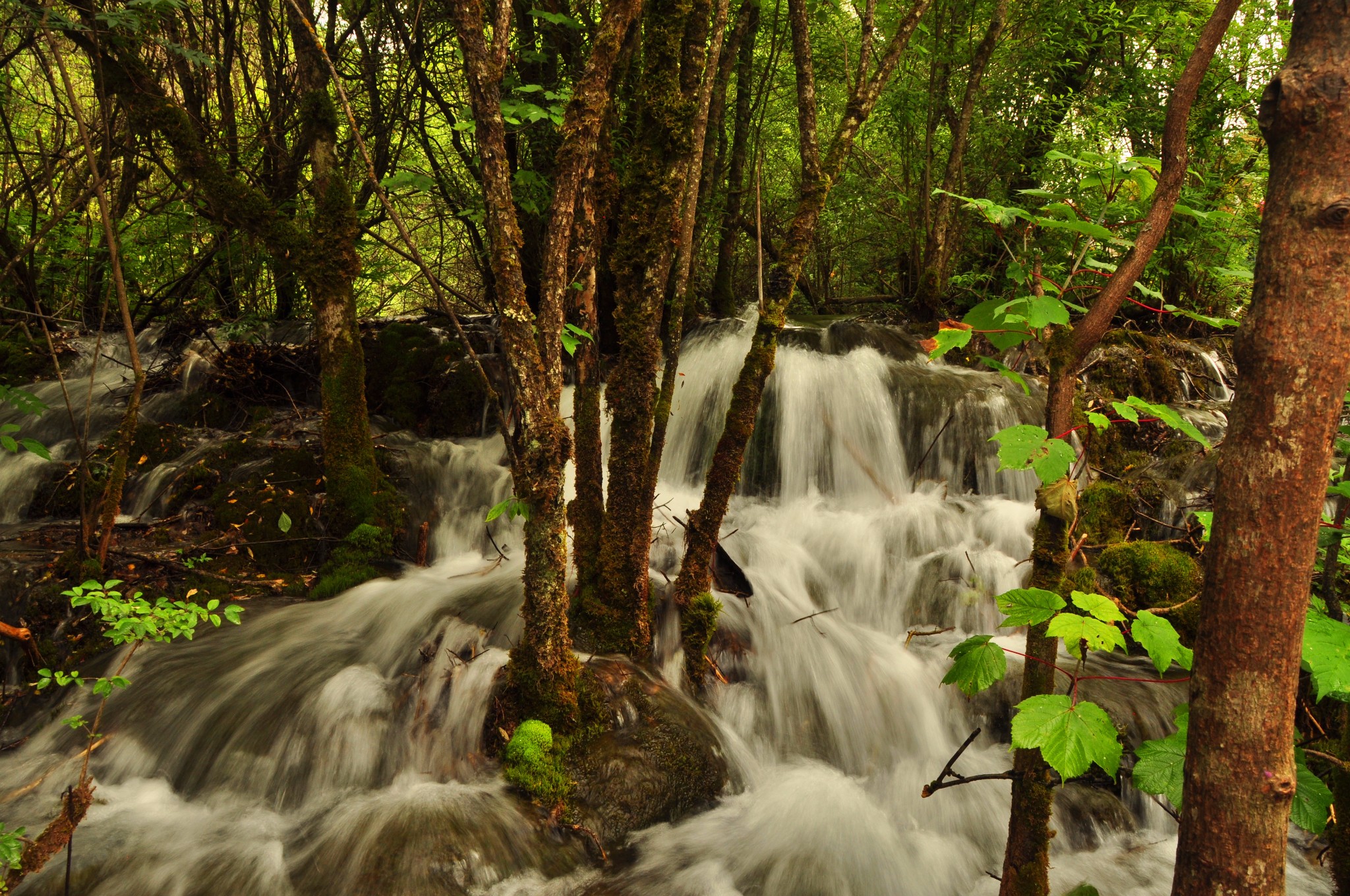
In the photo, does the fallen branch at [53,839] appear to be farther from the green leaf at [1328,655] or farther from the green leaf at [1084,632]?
the green leaf at [1328,655]

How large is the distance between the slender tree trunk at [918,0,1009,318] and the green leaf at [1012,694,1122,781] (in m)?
7.18

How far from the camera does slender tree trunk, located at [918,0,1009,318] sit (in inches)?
317

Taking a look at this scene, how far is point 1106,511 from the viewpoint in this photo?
5.97m

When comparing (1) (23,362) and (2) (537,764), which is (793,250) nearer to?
(2) (537,764)

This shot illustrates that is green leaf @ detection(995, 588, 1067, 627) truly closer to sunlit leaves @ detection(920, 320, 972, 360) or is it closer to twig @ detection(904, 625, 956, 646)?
Answer: sunlit leaves @ detection(920, 320, 972, 360)

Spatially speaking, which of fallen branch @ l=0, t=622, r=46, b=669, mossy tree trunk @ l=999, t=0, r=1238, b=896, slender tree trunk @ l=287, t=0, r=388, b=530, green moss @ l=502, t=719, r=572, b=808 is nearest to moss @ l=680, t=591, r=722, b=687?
green moss @ l=502, t=719, r=572, b=808

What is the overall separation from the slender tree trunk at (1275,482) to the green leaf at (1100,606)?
47 cm

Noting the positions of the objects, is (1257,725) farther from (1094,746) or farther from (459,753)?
(459,753)

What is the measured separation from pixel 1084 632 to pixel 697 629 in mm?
2703

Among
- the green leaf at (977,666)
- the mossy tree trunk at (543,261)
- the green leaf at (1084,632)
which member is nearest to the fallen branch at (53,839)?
the mossy tree trunk at (543,261)

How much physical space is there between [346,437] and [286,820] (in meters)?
2.95

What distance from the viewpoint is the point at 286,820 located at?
138 inches

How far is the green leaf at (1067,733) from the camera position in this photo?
1716mm

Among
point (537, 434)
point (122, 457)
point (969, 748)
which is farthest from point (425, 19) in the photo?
point (969, 748)
